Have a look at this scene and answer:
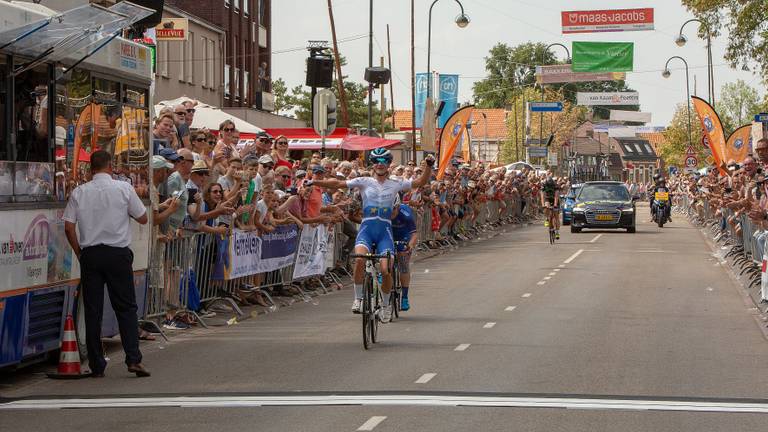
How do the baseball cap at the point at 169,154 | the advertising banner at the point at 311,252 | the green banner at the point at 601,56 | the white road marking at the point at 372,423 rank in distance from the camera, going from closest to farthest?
the white road marking at the point at 372,423, the baseball cap at the point at 169,154, the advertising banner at the point at 311,252, the green banner at the point at 601,56

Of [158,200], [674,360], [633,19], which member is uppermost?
[633,19]

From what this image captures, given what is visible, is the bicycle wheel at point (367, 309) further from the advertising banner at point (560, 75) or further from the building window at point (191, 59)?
the advertising banner at point (560, 75)

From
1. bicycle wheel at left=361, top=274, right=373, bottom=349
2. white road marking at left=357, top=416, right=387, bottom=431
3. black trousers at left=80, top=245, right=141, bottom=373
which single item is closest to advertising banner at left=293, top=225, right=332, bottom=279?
bicycle wheel at left=361, top=274, right=373, bottom=349

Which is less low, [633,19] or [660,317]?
[633,19]

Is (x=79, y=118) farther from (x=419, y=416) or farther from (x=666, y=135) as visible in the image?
(x=666, y=135)

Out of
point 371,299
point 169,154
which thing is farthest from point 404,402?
point 169,154

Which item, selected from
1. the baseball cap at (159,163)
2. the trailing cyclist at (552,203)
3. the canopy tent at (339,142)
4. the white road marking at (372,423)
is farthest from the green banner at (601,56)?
the white road marking at (372,423)

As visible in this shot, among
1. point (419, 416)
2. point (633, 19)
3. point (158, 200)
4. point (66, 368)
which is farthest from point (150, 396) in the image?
point (633, 19)

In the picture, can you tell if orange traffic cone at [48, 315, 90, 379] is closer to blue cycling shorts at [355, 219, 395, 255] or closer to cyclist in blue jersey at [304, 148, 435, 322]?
cyclist in blue jersey at [304, 148, 435, 322]

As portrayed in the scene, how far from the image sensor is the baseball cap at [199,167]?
15422 millimetres

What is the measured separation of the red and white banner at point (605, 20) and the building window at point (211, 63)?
1563 cm

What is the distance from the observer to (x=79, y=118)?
40.1ft

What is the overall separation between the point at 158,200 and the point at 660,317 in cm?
614

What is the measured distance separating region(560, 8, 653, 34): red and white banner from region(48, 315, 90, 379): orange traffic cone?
51515 mm
